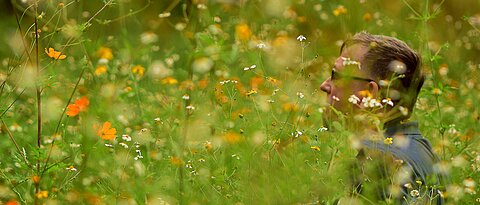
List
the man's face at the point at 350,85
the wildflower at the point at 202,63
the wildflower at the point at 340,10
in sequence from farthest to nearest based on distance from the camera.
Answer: the wildflower at the point at 340,10 < the wildflower at the point at 202,63 < the man's face at the point at 350,85

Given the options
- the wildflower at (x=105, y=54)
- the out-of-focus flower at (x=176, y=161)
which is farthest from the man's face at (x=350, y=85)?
the wildflower at (x=105, y=54)

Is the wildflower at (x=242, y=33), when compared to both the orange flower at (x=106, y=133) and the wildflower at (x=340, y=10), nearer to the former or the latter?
the wildflower at (x=340, y=10)

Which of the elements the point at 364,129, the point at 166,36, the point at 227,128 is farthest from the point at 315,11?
the point at 364,129

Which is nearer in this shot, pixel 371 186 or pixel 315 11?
pixel 371 186

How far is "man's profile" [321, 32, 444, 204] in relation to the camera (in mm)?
2279

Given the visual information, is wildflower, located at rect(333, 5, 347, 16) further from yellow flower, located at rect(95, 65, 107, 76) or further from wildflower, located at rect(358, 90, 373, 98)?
wildflower, located at rect(358, 90, 373, 98)

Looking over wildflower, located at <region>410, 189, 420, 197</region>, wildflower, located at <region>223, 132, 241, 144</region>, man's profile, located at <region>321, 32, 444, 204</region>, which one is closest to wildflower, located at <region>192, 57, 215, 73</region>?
wildflower, located at <region>223, 132, 241, 144</region>

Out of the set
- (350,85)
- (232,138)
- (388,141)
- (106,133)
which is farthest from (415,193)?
(106,133)

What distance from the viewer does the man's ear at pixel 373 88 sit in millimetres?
2518

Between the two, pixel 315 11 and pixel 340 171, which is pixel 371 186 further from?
pixel 315 11

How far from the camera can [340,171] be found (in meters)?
2.26

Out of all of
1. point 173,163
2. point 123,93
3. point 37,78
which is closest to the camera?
point 37,78

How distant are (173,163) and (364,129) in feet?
1.75

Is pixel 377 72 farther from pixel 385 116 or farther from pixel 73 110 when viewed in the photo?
pixel 73 110
